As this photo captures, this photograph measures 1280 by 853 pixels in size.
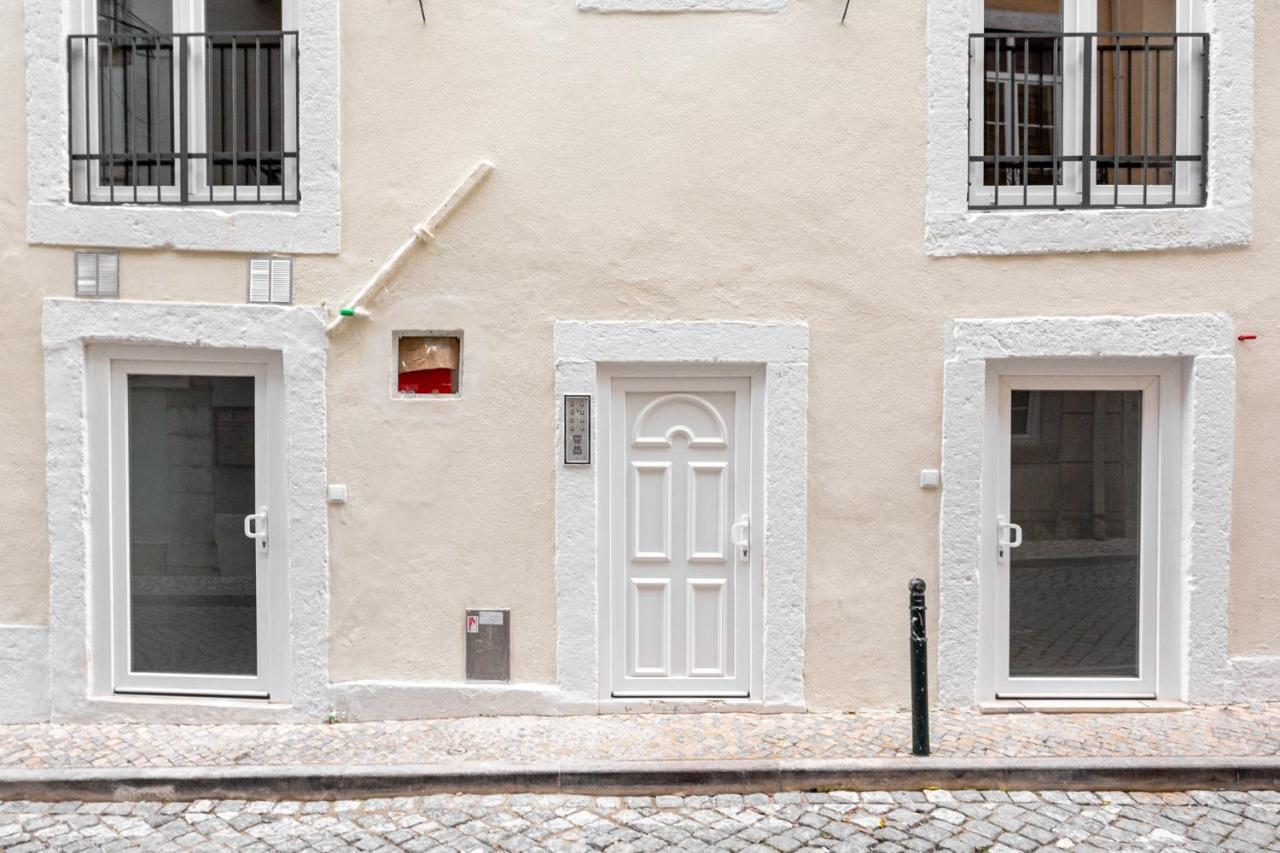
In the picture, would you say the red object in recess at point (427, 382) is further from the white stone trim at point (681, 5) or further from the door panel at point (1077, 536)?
the door panel at point (1077, 536)

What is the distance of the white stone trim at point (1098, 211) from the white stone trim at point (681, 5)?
2.94ft

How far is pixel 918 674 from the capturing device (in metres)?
5.64

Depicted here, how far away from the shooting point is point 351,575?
21.0 feet

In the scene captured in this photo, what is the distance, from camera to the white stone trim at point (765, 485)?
632 cm

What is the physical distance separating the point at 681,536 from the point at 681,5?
294 cm

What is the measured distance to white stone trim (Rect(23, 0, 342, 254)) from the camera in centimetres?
623

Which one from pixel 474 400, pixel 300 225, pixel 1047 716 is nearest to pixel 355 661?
pixel 474 400

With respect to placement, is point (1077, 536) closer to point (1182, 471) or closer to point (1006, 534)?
point (1006, 534)

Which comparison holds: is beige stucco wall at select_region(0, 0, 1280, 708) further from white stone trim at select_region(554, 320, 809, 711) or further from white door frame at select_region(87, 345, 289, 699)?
white door frame at select_region(87, 345, 289, 699)

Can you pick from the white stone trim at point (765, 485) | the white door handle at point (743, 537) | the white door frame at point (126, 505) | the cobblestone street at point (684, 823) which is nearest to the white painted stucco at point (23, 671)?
the white door frame at point (126, 505)

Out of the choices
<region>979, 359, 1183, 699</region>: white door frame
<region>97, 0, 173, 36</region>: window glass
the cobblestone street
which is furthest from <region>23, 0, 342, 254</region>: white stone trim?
<region>979, 359, 1183, 699</region>: white door frame

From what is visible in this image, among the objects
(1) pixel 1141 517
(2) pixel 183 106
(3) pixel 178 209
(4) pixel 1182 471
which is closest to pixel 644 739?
(1) pixel 1141 517

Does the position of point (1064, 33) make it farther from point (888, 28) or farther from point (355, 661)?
point (355, 661)

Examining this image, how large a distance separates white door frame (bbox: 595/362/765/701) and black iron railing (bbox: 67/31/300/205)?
219 cm
